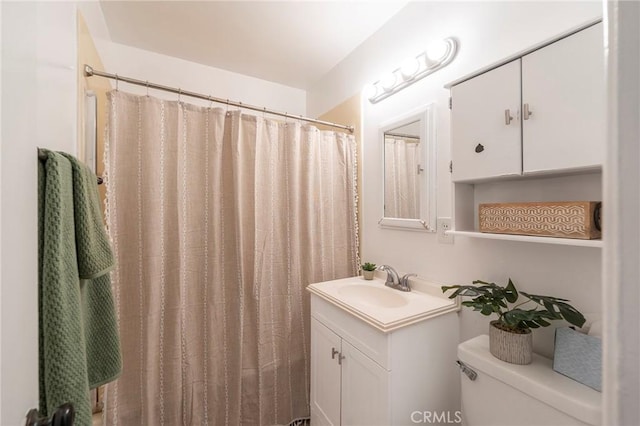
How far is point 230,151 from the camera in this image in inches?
61.1

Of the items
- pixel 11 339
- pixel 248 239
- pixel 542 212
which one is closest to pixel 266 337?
pixel 248 239

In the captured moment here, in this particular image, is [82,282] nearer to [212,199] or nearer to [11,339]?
[11,339]

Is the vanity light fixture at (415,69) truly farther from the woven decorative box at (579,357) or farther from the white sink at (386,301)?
the woven decorative box at (579,357)

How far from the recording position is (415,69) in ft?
4.75

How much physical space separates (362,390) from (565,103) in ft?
4.38

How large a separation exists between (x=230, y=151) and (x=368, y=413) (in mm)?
1511

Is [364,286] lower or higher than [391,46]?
lower

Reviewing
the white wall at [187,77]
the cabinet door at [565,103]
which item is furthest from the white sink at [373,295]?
the white wall at [187,77]

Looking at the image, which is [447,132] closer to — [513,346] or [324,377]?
[513,346]

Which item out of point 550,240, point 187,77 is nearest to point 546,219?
point 550,240

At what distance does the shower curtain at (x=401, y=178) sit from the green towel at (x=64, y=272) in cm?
141

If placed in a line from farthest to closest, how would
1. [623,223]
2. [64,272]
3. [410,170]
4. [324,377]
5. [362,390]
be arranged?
[410,170] → [324,377] → [362,390] → [64,272] → [623,223]

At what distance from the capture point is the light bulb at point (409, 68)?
1.45 metres

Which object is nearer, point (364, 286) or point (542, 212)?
point (542, 212)
